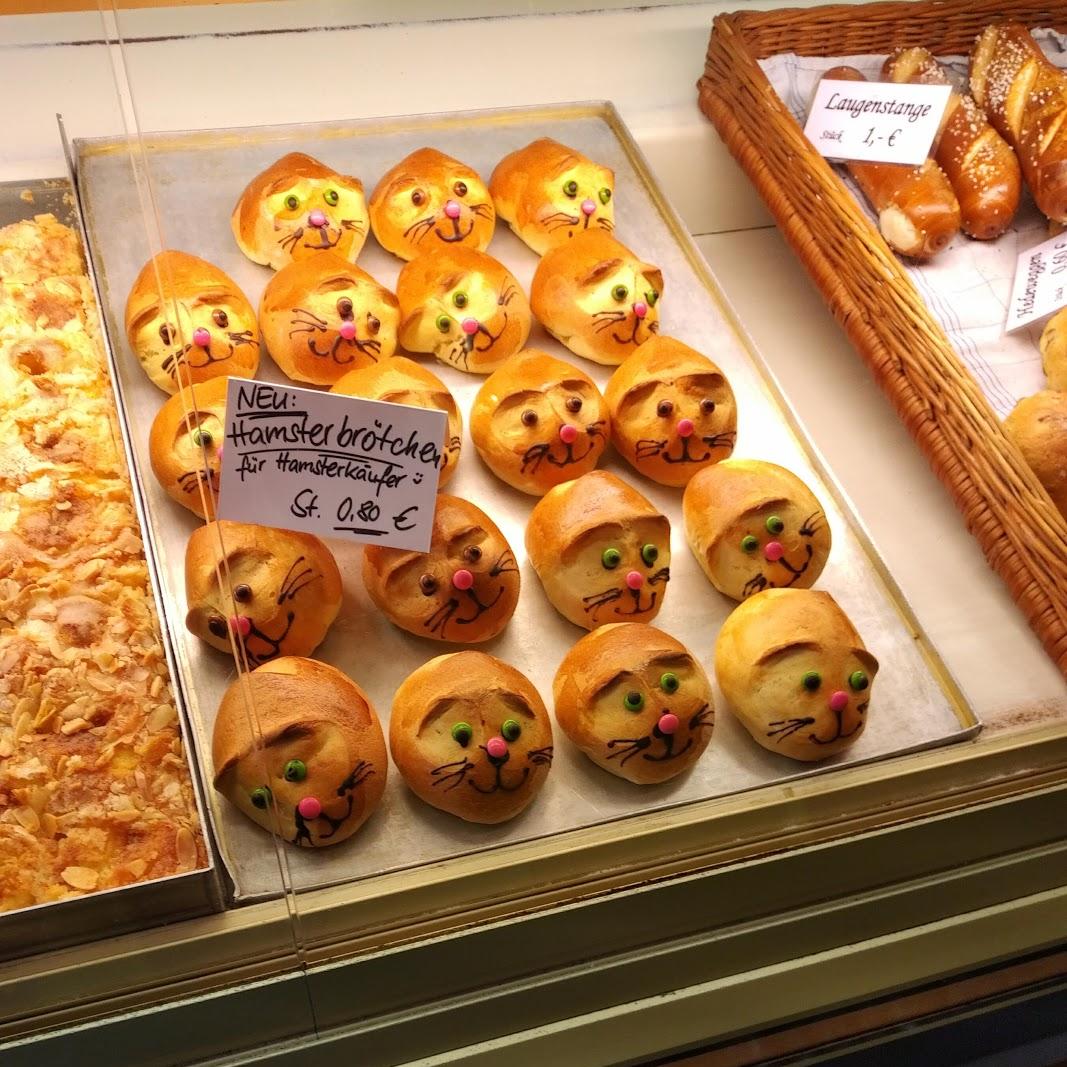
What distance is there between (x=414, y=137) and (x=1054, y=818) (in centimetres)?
155

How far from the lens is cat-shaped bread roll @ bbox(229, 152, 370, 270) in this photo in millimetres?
1928

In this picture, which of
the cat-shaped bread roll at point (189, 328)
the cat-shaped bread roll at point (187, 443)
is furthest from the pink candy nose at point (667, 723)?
the cat-shaped bread roll at point (189, 328)

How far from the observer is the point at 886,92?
7.09 ft

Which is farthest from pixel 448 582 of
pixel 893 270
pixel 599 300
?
pixel 893 270

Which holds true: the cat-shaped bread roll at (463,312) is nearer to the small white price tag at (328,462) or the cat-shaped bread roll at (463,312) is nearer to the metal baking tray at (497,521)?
the metal baking tray at (497,521)

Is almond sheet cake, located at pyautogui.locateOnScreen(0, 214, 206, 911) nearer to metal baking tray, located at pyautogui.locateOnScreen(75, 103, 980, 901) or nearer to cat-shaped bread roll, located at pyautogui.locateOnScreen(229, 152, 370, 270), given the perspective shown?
metal baking tray, located at pyautogui.locateOnScreen(75, 103, 980, 901)

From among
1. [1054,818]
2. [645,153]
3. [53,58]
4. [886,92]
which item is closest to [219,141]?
[53,58]

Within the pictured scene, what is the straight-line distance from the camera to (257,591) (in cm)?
144

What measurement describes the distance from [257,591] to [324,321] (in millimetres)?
525

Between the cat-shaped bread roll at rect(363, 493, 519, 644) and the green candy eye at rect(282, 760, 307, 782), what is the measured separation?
0.28m

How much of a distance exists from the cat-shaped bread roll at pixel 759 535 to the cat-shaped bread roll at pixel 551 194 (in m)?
0.63

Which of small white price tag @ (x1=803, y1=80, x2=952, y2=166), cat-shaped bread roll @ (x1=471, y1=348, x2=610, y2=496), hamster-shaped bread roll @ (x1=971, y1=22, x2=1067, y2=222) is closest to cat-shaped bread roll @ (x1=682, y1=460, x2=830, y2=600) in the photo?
cat-shaped bread roll @ (x1=471, y1=348, x2=610, y2=496)

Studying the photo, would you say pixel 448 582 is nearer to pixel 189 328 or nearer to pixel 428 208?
pixel 189 328

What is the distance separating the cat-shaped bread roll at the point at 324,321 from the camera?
1.79 meters
